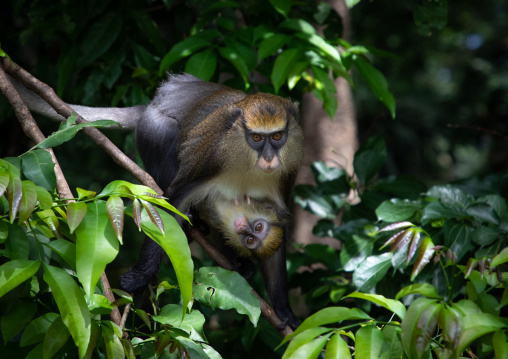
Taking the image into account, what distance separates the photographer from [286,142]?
359cm

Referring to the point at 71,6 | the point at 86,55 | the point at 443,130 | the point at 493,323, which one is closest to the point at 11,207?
the point at 493,323

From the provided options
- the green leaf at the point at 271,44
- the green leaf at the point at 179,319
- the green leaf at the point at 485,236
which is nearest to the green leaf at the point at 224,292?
the green leaf at the point at 179,319

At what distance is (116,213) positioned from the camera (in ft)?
5.75

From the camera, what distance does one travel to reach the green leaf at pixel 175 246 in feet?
5.99

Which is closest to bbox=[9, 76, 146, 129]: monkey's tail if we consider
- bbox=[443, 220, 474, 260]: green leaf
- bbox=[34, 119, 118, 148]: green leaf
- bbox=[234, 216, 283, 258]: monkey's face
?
bbox=[234, 216, 283, 258]: monkey's face

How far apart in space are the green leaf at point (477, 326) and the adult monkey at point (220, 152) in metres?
1.75

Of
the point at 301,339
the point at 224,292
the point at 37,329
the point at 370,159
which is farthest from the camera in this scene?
the point at 370,159

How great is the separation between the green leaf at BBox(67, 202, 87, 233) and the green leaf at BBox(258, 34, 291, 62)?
1972 millimetres

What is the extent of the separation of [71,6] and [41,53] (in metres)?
1.07

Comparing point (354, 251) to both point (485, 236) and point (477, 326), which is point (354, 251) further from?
point (477, 326)

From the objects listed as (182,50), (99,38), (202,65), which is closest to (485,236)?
(202,65)

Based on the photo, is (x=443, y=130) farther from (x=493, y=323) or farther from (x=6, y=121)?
(x=493, y=323)

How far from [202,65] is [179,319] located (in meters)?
1.99

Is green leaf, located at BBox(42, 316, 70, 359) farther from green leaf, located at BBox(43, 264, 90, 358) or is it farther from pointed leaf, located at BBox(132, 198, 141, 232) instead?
pointed leaf, located at BBox(132, 198, 141, 232)
